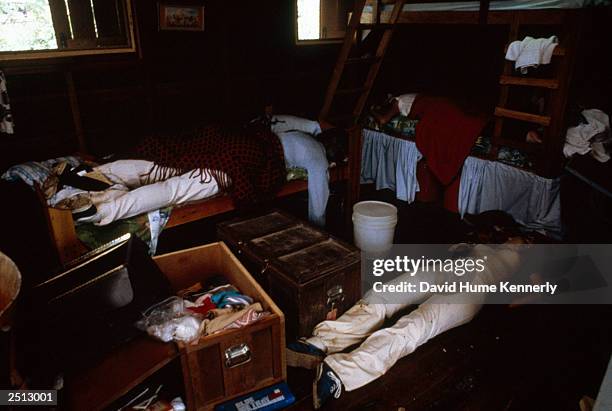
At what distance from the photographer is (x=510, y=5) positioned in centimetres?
366

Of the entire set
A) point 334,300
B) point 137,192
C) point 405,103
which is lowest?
point 334,300

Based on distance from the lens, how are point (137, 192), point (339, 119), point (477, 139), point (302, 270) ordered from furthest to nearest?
point (339, 119)
point (477, 139)
point (137, 192)
point (302, 270)

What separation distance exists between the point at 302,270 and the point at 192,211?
3.79ft

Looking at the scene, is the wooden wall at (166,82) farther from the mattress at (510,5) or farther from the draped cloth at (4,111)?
the mattress at (510,5)

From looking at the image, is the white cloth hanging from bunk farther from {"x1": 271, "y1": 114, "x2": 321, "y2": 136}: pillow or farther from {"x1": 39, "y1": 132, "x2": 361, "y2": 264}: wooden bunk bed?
{"x1": 271, "y1": 114, "x2": 321, "y2": 136}: pillow

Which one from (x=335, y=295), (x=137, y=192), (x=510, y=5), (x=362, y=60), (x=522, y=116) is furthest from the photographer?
(x=362, y=60)

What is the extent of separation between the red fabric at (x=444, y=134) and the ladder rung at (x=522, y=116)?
0.22 metres

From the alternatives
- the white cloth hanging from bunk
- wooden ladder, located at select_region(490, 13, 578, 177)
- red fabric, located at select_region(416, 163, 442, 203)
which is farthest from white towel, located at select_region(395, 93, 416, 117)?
wooden ladder, located at select_region(490, 13, 578, 177)

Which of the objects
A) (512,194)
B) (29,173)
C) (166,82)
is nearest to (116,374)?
(29,173)

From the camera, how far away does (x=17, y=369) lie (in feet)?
5.63

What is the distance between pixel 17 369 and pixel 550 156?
3617mm

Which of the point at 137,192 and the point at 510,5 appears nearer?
the point at 137,192

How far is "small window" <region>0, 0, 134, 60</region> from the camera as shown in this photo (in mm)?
5062

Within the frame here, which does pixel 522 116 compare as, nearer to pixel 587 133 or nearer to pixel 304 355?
pixel 587 133
